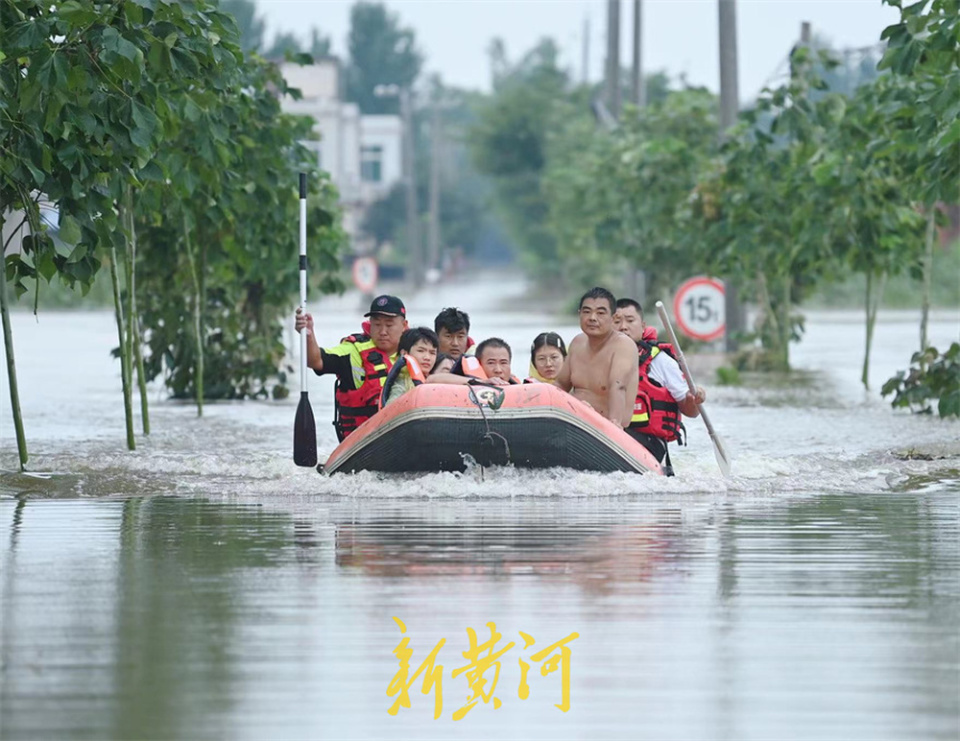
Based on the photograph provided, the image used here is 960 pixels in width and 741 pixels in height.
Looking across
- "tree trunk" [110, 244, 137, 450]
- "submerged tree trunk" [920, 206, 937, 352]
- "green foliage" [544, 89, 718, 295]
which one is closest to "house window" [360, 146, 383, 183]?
"green foliage" [544, 89, 718, 295]

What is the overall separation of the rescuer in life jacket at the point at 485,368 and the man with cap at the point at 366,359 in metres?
0.73

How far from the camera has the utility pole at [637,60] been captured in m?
50.8

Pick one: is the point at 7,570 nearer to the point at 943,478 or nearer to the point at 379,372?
the point at 379,372

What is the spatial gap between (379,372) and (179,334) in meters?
10.1

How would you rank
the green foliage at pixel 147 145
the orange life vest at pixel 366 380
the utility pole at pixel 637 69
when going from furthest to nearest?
1. the utility pole at pixel 637 69
2. the orange life vest at pixel 366 380
3. the green foliage at pixel 147 145

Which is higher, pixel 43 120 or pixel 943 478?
pixel 43 120

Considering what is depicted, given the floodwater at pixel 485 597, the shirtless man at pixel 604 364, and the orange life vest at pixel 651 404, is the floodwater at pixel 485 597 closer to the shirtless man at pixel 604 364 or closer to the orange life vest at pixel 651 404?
the orange life vest at pixel 651 404

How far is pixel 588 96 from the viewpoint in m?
87.9

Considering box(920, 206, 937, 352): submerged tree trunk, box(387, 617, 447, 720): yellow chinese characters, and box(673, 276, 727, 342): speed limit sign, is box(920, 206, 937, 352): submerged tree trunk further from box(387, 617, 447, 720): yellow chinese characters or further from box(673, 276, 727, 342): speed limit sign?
box(387, 617, 447, 720): yellow chinese characters

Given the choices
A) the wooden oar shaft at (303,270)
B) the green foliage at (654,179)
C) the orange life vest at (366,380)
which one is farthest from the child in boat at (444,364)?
the green foliage at (654,179)

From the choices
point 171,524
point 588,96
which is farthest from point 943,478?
point 588,96

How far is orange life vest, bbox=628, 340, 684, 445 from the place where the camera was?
16.5 meters

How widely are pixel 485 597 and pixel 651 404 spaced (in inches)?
275

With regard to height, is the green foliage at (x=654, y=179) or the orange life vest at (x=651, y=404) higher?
the green foliage at (x=654, y=179)
